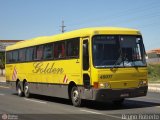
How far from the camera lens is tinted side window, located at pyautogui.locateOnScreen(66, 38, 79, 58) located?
1752 centimetres

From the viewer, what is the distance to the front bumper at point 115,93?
1585 centimetres

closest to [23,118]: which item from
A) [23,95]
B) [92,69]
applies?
[92,69]

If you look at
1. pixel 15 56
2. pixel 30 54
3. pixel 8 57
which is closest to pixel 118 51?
Result: pixel 30 54

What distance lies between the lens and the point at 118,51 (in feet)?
54.0

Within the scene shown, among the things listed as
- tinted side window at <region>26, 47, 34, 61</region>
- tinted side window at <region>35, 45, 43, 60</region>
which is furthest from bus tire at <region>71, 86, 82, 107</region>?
tinted side window at <region>26, 47, 34, 61</region>

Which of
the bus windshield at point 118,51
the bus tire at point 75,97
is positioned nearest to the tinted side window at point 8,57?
the bus tire at point 75,97

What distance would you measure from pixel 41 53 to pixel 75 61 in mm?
4609

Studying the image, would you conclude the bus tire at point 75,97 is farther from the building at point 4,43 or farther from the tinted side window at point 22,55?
the building at point 4,43

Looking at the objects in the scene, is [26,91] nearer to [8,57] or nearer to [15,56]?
[15,56]

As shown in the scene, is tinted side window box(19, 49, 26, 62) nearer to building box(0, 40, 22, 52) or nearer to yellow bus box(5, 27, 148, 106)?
yellow bus box(5, 27, 148, 106)

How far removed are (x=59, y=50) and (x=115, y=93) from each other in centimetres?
425

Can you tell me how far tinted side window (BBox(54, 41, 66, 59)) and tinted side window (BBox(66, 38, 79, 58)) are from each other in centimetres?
51

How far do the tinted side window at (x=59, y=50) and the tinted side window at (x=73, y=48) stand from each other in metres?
0.51

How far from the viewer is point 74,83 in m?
17.9
